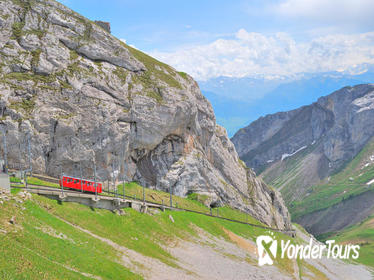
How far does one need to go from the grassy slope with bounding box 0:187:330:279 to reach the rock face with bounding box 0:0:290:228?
1063 inches

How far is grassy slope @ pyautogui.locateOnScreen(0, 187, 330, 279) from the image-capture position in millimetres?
27000

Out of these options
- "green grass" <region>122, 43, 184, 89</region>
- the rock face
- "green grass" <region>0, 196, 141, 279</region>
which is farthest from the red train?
"green grass" <region>122, 43, 184, 89</region>

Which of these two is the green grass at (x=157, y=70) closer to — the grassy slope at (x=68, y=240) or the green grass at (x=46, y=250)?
the grassy slope at (x=68, y=240)

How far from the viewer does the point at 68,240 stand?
36938 mm

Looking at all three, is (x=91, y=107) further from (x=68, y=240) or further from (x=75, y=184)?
(x=68, y=240)

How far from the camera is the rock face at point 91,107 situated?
7381cm

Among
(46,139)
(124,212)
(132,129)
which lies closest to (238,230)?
(132,129)

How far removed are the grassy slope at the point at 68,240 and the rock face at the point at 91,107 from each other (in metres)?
27.0

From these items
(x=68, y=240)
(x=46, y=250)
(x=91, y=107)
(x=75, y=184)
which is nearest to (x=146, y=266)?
(x=68, y=240)

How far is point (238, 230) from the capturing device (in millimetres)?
95938

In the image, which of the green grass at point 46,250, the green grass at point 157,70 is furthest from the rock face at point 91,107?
the green grass at point 46,250

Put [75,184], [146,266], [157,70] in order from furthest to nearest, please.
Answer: [157,70] → [75,184] → [146,266]

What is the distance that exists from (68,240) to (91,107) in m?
49.6

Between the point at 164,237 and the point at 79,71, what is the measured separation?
48.1 meters
